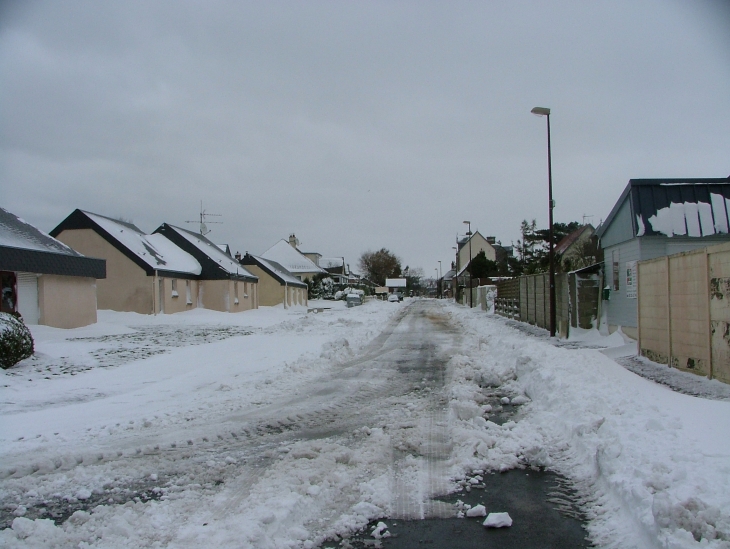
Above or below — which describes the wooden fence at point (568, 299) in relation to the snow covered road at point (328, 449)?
above

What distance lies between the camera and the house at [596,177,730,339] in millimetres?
15102

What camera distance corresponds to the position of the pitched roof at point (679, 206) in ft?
49.7

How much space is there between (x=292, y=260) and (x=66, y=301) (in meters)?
58.5

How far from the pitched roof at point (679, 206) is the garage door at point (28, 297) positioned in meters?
20.0

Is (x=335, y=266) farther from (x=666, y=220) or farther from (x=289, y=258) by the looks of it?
(x=666, y=220)

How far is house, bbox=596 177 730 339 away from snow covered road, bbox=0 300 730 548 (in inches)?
221

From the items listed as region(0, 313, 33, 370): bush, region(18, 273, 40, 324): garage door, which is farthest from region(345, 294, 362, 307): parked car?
region(0, 313, 33, 370): bush

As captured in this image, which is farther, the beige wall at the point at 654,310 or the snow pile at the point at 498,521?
the beige wall at the point at 654,310

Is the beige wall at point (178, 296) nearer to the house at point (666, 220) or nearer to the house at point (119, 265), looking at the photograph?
the house at point (119, 265)

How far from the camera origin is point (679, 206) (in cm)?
1533

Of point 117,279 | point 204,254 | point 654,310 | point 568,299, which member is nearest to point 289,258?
point 204,254

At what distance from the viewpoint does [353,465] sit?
5.51 m

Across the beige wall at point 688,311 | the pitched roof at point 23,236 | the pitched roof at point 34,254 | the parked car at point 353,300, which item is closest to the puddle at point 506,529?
the beige wall at point 688,311

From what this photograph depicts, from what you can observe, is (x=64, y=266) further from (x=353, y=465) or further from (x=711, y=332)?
(x=711, y=332)
